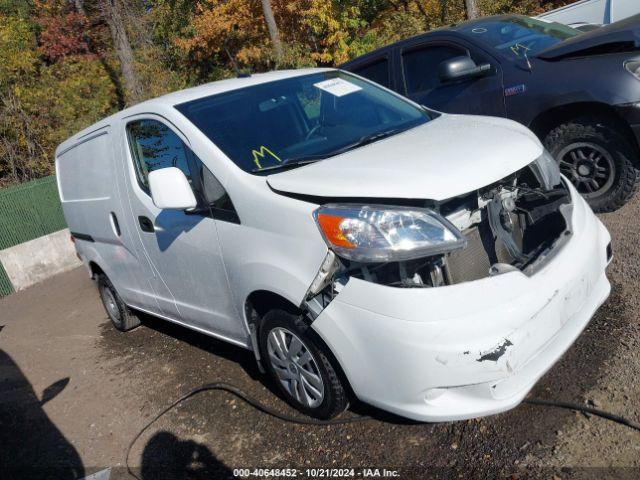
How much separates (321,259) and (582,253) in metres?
1.33

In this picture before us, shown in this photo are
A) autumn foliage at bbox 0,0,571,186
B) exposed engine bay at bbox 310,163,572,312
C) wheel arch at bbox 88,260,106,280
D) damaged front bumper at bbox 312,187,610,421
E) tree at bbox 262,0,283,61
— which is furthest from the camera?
tree at bbox 262,0,283,61

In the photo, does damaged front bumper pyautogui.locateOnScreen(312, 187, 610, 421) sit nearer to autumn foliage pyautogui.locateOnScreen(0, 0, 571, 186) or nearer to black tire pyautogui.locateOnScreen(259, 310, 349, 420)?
black tire pyautogui.locateOnScreen(259, 310, 349, 420)

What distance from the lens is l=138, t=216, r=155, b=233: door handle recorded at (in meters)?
4.08

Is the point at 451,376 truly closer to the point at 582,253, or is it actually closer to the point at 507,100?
the point at 582,253

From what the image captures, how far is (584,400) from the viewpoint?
9.96 ft

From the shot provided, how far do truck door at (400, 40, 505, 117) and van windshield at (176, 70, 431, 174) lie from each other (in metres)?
1.54

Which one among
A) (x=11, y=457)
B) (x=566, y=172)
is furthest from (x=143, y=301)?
(x=566, y=172)

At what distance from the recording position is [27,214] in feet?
32.4

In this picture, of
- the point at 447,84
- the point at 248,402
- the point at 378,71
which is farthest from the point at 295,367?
the point at 378,71

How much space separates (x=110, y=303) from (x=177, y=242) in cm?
253

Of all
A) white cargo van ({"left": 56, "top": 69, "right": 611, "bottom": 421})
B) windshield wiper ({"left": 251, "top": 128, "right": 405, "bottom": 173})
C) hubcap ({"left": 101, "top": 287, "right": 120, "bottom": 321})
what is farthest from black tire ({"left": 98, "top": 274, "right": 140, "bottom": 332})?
windshield wiper ({"left": 251, "top": 128, "right": 405, "bottom": 173})

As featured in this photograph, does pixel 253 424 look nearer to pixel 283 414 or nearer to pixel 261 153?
pixel 283 414

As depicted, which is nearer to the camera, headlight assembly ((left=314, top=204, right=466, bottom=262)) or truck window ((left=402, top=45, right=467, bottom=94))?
headlight assembly ((left=314, top=204, right=466, bottom=262))

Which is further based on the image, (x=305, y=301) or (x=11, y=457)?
(x=11, y=457)
